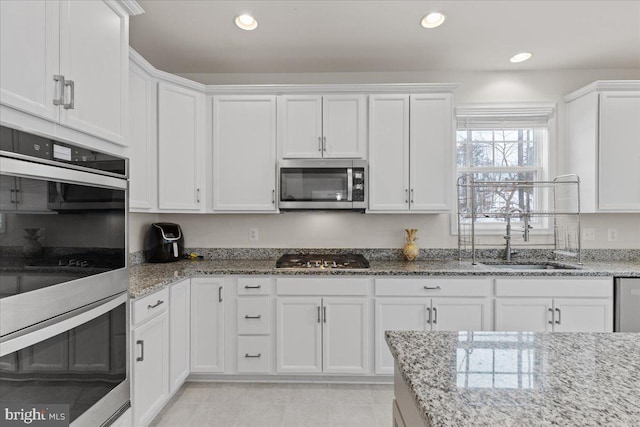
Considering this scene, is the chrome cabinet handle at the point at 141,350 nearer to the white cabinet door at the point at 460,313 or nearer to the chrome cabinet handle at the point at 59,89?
the chrome cabinet handle at the point at 59,89

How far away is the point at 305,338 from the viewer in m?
2.53

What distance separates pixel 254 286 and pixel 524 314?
202 centimetres

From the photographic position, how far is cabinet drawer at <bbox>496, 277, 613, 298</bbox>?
95.9 inches

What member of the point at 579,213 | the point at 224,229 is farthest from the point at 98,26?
the point at 579,213

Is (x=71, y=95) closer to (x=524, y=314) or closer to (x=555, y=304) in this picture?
(x=524, y=314)

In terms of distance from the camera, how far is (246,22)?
234 cm

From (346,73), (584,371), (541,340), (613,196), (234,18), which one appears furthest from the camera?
(346,73)

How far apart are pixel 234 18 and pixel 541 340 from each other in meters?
2.51

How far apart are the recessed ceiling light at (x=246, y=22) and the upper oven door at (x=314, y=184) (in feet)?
3.31

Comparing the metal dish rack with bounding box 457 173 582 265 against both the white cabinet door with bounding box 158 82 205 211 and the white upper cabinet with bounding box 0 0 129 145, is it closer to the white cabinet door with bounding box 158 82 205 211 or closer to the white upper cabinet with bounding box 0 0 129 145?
the white cabinet door with bounding box 158 82 205 211

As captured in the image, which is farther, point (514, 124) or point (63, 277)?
point (514, 124)

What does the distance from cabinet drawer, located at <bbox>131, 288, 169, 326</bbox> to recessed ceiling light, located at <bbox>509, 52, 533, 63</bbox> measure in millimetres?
3279

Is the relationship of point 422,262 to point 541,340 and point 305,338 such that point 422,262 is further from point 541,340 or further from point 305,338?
point 541,340

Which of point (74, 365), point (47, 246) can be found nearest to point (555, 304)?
point (74, 365)
